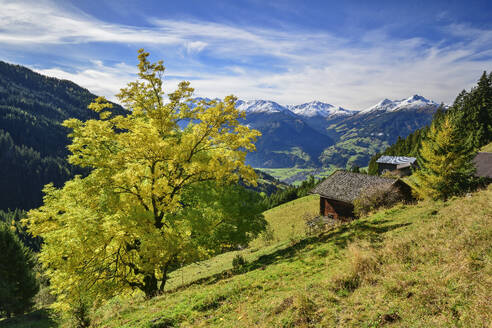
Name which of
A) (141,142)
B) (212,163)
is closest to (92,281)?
(141,142)

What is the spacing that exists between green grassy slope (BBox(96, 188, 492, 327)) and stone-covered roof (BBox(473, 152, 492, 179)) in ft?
125

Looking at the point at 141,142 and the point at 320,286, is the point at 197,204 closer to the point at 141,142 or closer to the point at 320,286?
the point at 141,142

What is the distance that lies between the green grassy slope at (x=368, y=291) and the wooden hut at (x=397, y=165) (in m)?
76.2

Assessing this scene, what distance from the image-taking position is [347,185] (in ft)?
148

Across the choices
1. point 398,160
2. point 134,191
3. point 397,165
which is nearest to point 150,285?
point 134,191

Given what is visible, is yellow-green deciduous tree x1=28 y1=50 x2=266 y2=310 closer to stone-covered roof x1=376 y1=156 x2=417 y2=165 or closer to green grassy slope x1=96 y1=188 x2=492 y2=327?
green grassy slope x1=96 y1=188 x2=492 y2=327

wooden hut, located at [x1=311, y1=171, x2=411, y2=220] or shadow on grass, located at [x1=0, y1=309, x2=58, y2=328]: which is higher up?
wooden hut, located at [x1=311, y1=171, x2=411, y2=220]

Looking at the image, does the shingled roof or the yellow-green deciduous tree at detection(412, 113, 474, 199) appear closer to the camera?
the yellow-green deciduous tree at detection(412, 113, 474, 199)

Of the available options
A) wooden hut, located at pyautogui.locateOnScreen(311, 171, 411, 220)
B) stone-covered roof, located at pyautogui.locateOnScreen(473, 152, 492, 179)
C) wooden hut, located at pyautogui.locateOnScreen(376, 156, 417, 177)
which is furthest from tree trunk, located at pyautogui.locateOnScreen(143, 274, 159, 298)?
wooden hut, located at pyautogui.locateOnScreen(376, 156, 417, 177)

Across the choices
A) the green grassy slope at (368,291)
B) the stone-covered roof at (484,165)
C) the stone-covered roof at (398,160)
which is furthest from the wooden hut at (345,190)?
the stone-covered roof at (398,160)

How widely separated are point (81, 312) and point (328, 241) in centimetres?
1505

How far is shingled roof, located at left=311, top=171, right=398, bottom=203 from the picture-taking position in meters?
41.9

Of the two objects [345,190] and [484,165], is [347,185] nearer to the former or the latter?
[345,190]

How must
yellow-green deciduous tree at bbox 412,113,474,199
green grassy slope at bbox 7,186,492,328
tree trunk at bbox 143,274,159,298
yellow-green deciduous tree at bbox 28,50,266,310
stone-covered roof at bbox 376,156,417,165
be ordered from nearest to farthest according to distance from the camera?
green grassy slope at bbox 7,186,492,328 → yellow-green deciduous tree at bbox 28,50,266,310 → tree trunk at bbox 143,274,159,298 → yellow-green deciduous tree at bbox 412,113,474,199 → stone-covered roof at bbox 376,156,417,165
